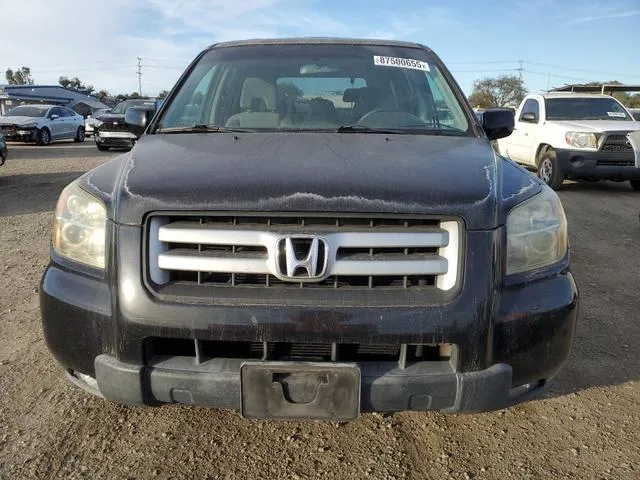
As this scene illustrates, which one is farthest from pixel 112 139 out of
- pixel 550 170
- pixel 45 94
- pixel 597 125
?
pixel 45 94

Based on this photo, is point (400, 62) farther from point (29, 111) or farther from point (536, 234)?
point (29, 111)

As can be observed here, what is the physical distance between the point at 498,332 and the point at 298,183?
2.86ft

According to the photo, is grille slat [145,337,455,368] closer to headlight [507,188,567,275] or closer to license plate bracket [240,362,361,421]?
license plate bracket [240,362,361,421]

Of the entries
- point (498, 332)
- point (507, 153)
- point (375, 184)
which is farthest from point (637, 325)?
point (507, 153)

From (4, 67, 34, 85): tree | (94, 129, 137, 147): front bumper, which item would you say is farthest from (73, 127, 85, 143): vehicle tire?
(4, 67, 34, 85): tree

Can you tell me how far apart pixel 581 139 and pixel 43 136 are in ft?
59.2

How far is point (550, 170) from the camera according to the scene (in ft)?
31.9

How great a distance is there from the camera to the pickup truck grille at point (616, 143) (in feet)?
29.8

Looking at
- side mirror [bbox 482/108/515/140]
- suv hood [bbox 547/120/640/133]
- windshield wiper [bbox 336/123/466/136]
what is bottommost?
windshield wiper [bbox 336/123/466/136]

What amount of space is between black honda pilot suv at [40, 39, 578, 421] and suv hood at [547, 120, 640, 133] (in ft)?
27.0

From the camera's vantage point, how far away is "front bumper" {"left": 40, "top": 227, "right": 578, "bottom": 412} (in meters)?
1.83

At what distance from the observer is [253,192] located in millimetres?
1888

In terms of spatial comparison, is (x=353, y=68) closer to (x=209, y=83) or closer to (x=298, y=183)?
(x=209, y=83)

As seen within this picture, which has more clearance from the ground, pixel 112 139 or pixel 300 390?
pixel 112 139
